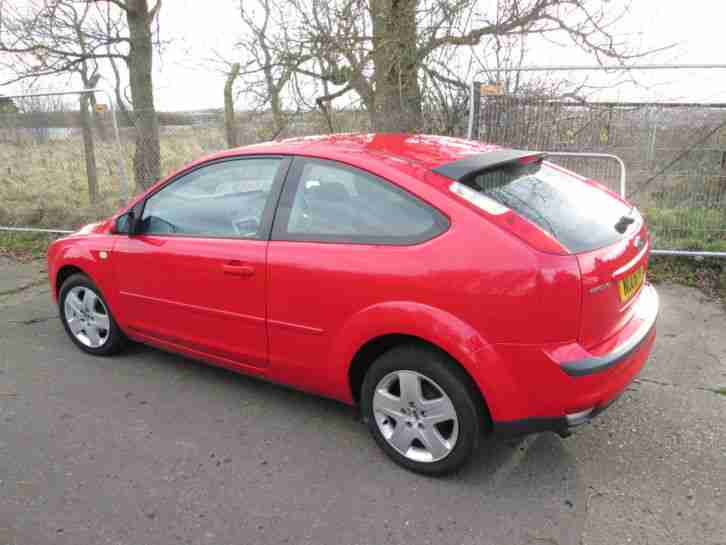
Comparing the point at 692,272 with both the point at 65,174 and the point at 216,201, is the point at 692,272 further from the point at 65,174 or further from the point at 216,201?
the point at 65,174

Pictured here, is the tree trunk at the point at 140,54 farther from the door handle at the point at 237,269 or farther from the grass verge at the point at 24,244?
the door handle at the point at 237,269

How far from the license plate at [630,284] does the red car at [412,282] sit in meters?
0.01

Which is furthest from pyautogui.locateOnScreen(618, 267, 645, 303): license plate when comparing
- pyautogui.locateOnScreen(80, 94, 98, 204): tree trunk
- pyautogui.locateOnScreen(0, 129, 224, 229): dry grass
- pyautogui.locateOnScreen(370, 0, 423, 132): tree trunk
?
pyautogui.locateOnScreen(80, 94, 98, 204): tree trunk

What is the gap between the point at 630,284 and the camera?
2736mm

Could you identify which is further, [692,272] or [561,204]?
[692,272]

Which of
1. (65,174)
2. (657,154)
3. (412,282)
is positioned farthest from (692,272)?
(65,174)

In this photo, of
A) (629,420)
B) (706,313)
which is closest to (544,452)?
(629,420)

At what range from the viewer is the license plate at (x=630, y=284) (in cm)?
262

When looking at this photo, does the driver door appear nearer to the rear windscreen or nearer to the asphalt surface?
the asphalt surface

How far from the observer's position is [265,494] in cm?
274

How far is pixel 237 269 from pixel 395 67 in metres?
4.55

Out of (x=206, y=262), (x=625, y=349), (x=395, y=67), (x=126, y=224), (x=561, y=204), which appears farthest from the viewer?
(x=395, y=67)

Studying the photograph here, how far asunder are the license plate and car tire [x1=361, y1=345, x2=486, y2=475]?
0.79 metres

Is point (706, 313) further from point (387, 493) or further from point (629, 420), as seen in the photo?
point (387, 493)
